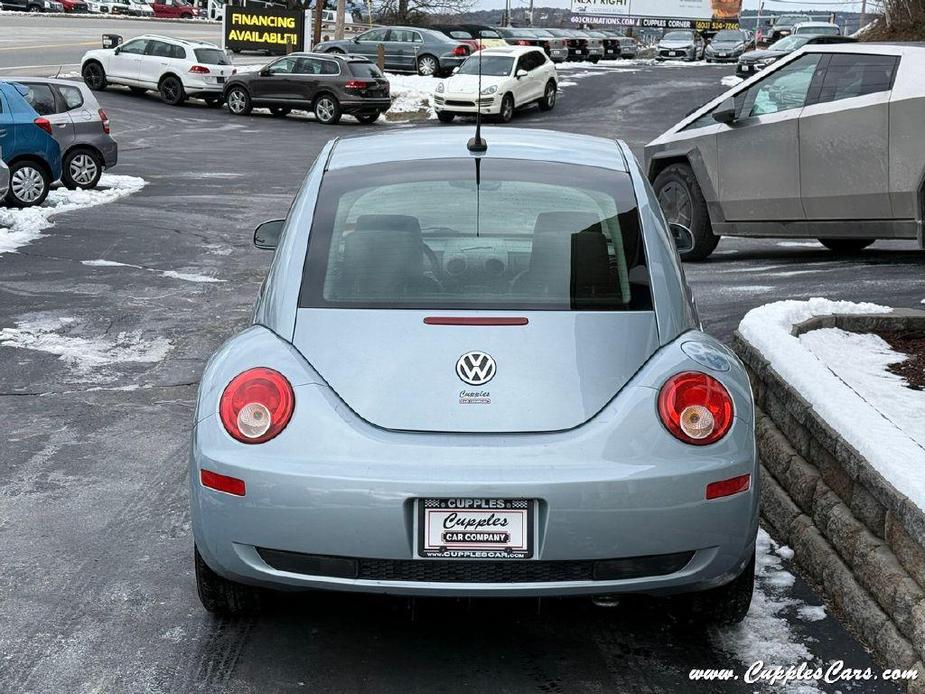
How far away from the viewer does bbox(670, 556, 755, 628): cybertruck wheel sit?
4199mm

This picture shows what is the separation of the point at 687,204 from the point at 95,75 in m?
28.0

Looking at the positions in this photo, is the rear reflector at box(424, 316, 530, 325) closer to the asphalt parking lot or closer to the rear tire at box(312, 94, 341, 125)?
the asphalt parking lot

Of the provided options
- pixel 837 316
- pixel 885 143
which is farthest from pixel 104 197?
pixel 837 316

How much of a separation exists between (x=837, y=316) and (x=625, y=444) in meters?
3.84

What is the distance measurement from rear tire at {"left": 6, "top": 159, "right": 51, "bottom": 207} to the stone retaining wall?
41.6 ft

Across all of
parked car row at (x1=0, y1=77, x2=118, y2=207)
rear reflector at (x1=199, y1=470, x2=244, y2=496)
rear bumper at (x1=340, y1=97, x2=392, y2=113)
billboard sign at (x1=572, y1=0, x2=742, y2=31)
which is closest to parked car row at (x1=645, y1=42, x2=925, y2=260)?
rear reflector at (x1=199, y1=470, x2=244, y2=496)

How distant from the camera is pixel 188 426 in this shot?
6930 mm

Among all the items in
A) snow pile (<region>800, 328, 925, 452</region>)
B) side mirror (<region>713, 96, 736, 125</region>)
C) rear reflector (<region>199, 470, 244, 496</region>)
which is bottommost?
snow pile (<region>800, 328, 925, 452</region>)

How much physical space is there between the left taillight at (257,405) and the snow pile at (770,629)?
1595mm

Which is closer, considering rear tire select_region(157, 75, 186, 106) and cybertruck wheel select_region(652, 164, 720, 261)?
cybertruck wheel select_region(652, 164, 720, 261)

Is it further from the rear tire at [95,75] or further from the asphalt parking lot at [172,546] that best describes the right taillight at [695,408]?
the rear tire at [95,75]

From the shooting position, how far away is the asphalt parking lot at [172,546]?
403 centimetres

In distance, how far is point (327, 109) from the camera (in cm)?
3278

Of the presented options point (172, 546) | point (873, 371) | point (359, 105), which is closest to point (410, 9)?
point (359, 105)
